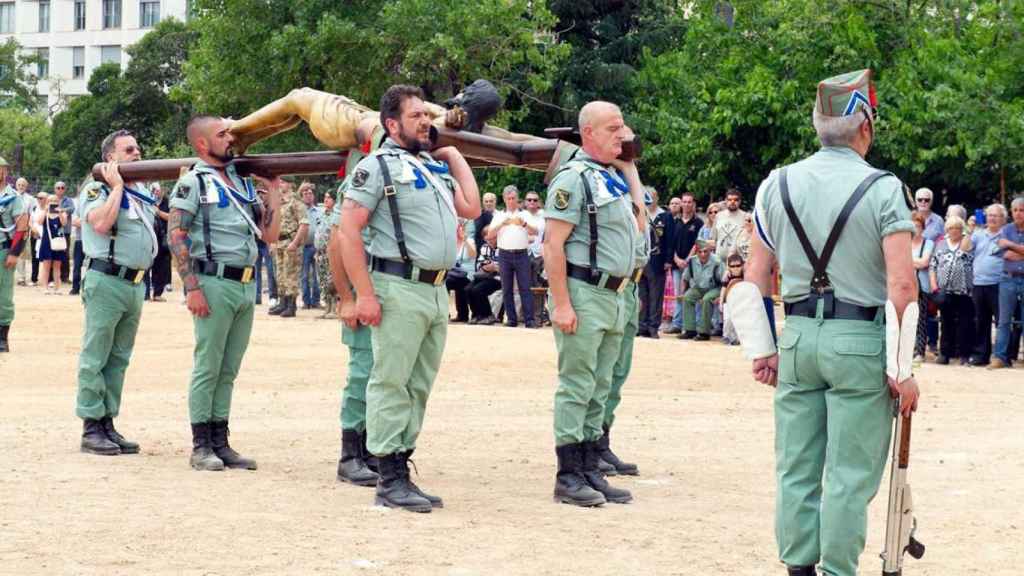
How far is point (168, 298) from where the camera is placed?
2873cm

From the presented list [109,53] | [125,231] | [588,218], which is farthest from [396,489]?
[109,53]

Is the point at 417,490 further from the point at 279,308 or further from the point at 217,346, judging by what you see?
the point at 279,308

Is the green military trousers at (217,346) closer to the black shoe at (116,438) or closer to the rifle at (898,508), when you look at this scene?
the black shoe at (116,438)

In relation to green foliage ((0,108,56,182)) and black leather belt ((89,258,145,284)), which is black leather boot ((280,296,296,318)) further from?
green foliage ((0,108,56,182))

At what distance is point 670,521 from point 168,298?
70.5ft

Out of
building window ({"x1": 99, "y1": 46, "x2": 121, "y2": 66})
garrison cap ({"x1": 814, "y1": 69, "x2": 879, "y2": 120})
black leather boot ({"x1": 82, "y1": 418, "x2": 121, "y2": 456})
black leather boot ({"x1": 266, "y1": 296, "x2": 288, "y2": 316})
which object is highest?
building window ({"x1": 99, "y1": 46, "x2": 121, "y2": 66})

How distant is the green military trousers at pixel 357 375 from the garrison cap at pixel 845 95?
368cm

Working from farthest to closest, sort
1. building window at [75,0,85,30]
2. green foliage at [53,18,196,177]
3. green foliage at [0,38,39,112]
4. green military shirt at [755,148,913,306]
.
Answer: building window at [75,0,85,30] → green foliage at [0,38,39,112] → green foliage at [53,18,196,177] → green military shirt at [755,148,913,306]

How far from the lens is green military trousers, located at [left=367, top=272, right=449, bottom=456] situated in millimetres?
8414

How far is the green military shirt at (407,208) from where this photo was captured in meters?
8.45

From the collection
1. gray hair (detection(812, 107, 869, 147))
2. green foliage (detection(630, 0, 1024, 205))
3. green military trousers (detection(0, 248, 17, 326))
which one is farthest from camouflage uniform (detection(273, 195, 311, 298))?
gray hair (detection(812, 107, 869, 147))

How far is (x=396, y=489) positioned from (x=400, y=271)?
1.16 meters

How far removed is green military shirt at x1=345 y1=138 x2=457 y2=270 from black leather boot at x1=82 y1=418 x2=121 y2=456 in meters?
2.86

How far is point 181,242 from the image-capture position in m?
9.80
